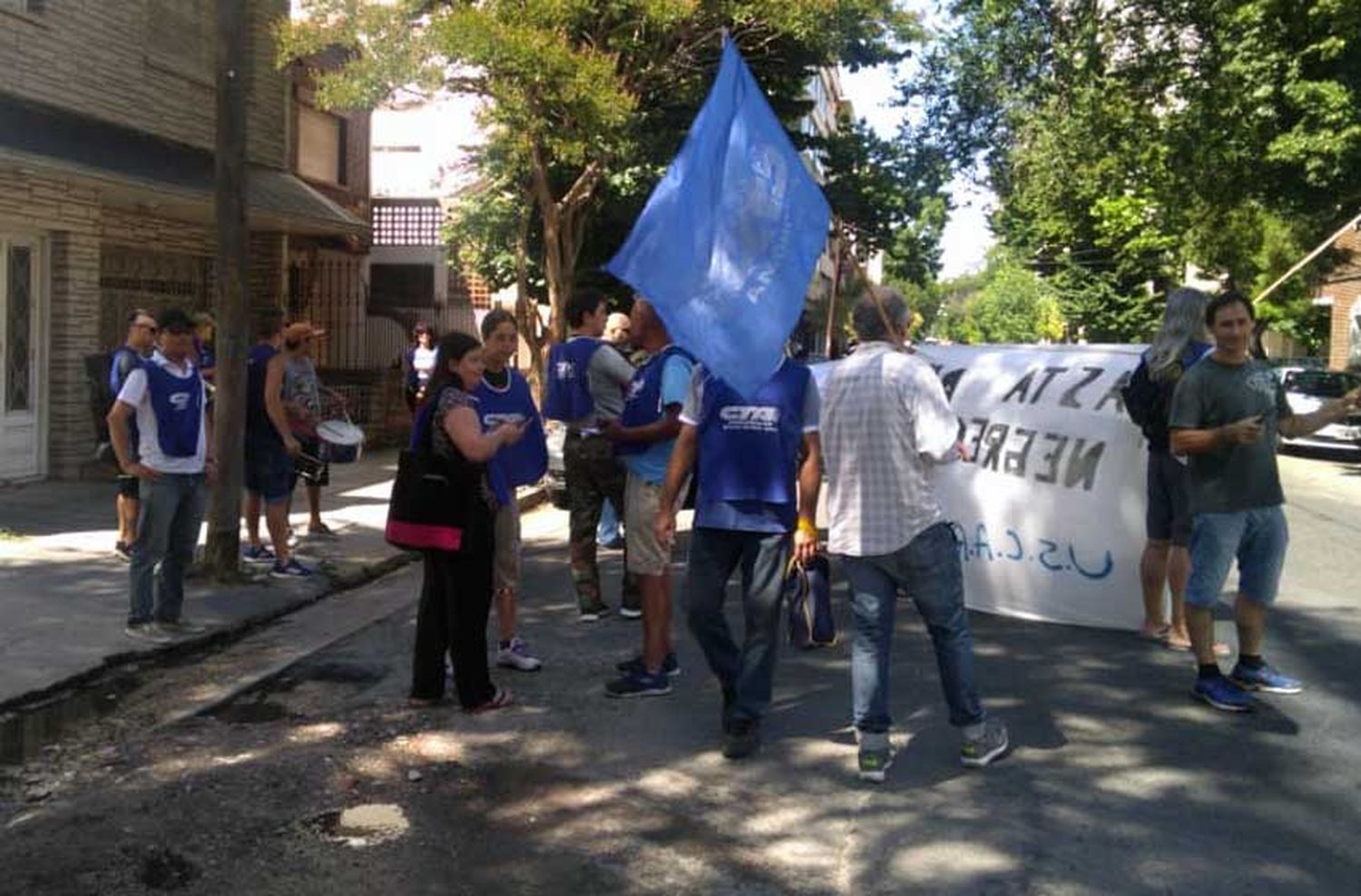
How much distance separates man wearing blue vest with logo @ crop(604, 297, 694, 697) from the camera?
19.6 feet

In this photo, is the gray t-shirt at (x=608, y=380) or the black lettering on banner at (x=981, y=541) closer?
the gray t-shirt at (x=608, y=380)

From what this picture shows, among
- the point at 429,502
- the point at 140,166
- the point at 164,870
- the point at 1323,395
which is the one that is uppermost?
the point at 140,166

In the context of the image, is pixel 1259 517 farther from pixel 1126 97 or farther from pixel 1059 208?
pixel 1059 208

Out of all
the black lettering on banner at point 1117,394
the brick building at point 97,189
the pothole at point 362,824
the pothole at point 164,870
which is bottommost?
the pothole at point 164,870

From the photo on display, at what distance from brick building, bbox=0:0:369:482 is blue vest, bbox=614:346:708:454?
5.18 meters

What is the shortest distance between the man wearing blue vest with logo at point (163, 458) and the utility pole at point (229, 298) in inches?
44.5

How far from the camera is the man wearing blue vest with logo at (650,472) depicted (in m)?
5.96

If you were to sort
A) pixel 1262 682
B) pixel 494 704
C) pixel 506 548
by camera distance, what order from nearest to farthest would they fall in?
pixel 494 704
pixel 1262 682
pixel 506 548

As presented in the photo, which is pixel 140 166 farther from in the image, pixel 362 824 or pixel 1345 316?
pixel 1345 316

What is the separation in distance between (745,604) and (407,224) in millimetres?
18964

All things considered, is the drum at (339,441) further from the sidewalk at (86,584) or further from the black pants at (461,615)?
the black pants at (461,615)

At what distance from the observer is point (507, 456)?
6.19 m

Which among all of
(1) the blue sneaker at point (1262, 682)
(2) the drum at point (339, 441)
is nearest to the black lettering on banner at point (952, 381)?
(1) the blue sneaker at point (1262, 682)

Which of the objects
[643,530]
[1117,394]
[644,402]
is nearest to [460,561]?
[643,530]
